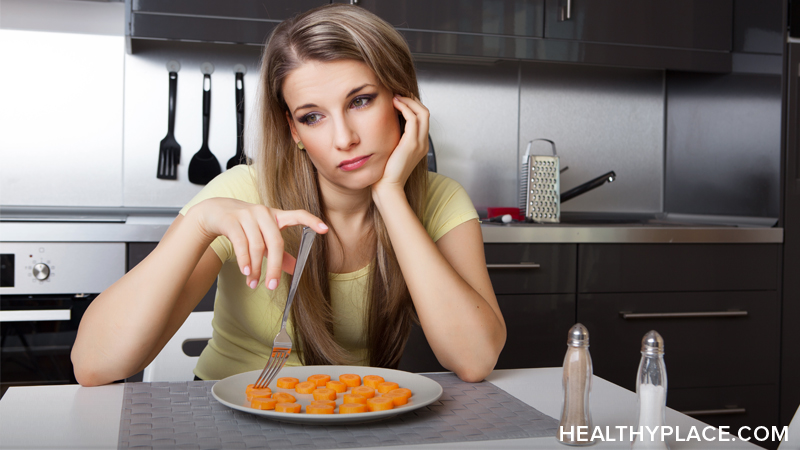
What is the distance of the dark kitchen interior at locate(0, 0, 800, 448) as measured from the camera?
81.0 inches

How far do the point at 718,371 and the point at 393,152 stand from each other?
1.60 meters

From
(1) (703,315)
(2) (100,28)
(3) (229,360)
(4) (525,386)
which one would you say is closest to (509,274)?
(1) (703,315)

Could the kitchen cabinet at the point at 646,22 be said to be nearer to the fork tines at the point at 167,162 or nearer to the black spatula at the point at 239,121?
the black spatula at the point at 239,121

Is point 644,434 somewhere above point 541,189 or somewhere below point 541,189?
below

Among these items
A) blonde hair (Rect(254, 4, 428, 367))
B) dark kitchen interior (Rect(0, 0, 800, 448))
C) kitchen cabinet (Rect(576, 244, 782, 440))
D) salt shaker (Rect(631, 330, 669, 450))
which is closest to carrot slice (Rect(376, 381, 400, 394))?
salt shaker (Rect(631, 330, 669, 450))

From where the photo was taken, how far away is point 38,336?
1.83 m

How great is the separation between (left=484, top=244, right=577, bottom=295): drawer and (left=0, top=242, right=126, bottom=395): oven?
108cm

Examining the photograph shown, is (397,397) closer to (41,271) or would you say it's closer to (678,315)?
(41,271)

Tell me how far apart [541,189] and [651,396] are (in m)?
1.82

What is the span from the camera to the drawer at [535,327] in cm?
206

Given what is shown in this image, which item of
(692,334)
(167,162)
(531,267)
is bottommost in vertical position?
(692,334)

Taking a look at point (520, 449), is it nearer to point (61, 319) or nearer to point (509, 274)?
point (509, 274)

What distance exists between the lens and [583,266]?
2.10 m

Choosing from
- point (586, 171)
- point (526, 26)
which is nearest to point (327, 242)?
point (526, 26)
